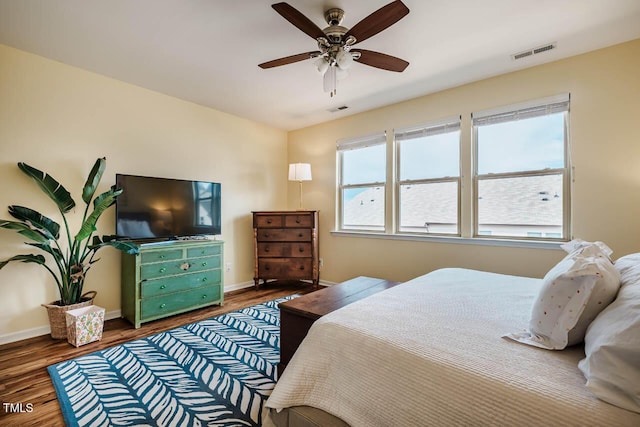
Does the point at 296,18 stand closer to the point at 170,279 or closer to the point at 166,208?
the point at 166,208

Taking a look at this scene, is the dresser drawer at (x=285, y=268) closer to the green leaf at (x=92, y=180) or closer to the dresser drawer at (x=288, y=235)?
the dresser drawer at (x=288, y=235)

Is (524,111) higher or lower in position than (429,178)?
higher

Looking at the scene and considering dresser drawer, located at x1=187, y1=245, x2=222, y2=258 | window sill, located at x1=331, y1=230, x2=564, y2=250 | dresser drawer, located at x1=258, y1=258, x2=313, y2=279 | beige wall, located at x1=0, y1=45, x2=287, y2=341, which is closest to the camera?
beige wall, located at x1=0, y1=45, x2=287, y2=341

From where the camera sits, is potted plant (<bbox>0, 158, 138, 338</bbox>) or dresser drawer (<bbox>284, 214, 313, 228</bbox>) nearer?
potted plant (<bbox>0, 158, 138, 338</bbox>)

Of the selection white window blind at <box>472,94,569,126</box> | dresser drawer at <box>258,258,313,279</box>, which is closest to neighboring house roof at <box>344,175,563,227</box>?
white window blind at <box>472,94,569,126</box>

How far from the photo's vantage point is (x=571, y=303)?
106 centimetres

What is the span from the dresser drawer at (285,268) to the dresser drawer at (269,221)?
1.62 ft

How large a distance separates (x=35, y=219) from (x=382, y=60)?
10.3ft

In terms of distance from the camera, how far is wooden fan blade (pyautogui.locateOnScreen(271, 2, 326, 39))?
1.64 m

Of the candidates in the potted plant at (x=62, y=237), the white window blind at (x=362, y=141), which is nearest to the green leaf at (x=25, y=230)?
the potted plant at (x=62, y=237)

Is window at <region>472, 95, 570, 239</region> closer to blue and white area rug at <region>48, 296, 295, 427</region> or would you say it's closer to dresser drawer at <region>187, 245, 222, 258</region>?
blue and white area rug at <region>48, 296, 295, 427</region>

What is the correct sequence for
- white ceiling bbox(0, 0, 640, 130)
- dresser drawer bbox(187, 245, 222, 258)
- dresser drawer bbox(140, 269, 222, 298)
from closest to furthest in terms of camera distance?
white ceiling bbox(0, 0, 640, 130) < dresser drawer bbox(140, 269, 222, 298) < dresser drawer bbox(187, 245, 222, 258)

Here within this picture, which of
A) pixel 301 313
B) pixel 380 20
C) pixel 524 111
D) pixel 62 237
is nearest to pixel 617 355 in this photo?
pixel 301 313

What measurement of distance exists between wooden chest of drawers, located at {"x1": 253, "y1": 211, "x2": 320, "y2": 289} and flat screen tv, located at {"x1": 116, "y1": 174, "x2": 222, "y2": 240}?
0.69 meters
